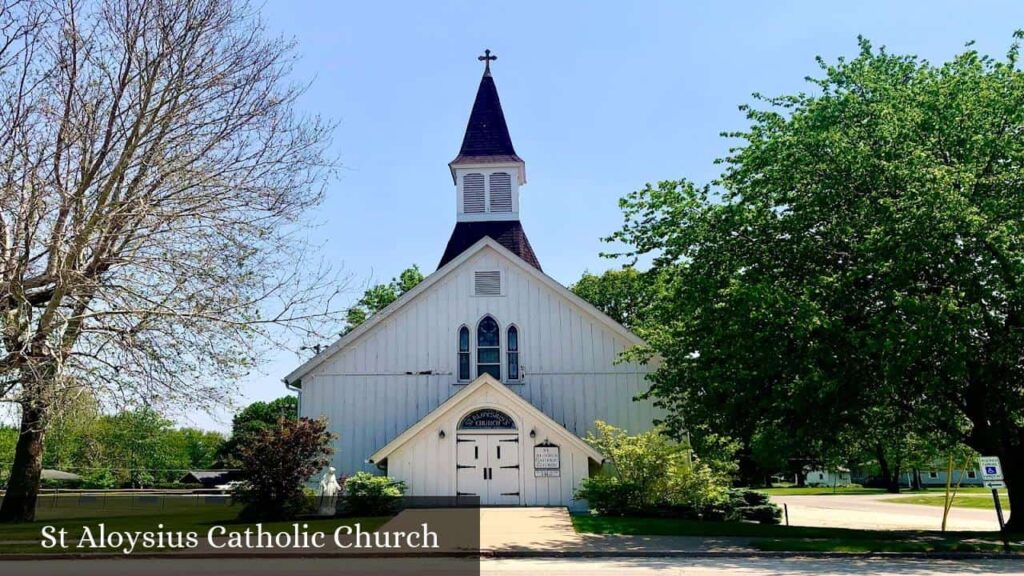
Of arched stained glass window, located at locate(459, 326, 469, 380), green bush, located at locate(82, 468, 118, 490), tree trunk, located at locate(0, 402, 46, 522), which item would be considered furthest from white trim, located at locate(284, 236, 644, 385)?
green bush, located at locate(82, 468, 118, 490)

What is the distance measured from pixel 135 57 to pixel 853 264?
14.5 m

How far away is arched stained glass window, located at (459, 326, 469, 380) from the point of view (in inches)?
1007

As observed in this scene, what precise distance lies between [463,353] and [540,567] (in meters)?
13.5

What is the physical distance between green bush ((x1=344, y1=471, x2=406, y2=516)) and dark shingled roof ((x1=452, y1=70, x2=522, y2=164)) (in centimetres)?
1315

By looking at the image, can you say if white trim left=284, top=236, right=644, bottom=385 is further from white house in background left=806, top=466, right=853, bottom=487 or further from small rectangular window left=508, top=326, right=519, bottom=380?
white house in background left=806, top=466, right=853, bottom=487

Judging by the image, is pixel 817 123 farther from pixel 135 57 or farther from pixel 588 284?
pixel 588 284

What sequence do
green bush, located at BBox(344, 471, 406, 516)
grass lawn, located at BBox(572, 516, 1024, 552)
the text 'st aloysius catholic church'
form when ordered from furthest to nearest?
the text 'st aloysius catholic church'
green bush, located at BBox(344, 471, 406, 516)
grass lawn, located at BBox(572, 516, 1024, 552)

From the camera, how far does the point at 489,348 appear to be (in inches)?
1016

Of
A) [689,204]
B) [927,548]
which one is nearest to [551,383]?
[689,204]

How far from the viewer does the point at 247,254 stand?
42.3 feet

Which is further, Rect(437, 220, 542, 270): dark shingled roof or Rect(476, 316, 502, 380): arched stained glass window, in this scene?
Rect(437, 220, 542, 270): dark shingled roof

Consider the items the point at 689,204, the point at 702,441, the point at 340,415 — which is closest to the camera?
the point at 689,204

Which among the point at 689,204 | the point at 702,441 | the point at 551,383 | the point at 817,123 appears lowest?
the point at 702,441

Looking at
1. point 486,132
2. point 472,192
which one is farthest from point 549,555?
point 486,132
